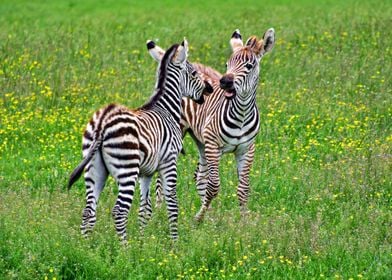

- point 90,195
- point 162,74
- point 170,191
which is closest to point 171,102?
point 162,74

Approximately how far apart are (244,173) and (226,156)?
2440mm

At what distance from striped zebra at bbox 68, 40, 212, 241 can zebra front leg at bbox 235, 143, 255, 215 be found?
3.51 feet

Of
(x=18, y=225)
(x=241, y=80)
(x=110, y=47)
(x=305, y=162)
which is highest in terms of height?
(x=110, y=47)

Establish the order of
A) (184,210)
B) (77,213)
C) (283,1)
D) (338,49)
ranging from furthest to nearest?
(283,1) → (338,49) → (184,210) → (77,213)

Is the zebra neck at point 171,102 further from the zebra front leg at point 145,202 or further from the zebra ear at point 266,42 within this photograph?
the zebra ear at point 266,42

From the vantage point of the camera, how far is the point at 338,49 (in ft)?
65.9

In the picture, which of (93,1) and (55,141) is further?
(93,1)

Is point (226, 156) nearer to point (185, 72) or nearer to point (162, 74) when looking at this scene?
point (185, 72)

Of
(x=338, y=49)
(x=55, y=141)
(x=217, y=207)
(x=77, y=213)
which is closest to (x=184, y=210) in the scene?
(x=217, y=207)

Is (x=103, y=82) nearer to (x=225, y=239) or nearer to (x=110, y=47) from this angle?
A: (x=110, y=47)

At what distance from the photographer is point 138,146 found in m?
10.1

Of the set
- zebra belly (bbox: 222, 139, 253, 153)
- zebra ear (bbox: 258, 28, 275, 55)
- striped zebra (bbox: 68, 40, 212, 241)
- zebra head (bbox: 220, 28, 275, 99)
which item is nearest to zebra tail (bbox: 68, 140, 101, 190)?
striped zebra (bbox: 68, 40, 212, 241)

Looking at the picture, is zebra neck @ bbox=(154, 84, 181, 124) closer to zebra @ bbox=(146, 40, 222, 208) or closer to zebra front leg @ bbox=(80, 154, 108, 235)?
zebra @ bbox=(146, 40, 222, 208)

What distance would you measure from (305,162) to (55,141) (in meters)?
3.93
